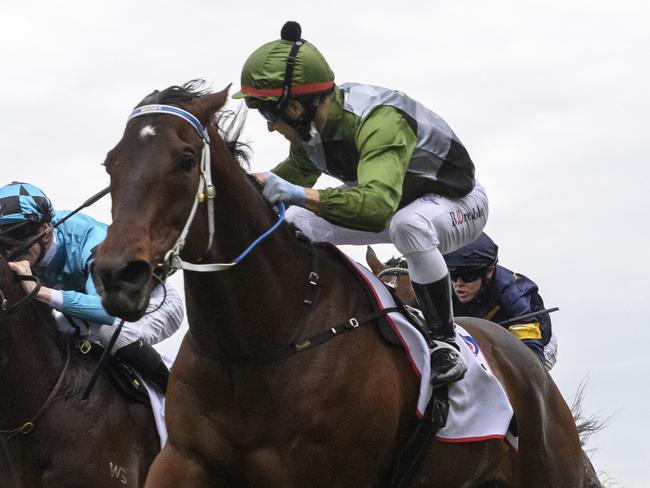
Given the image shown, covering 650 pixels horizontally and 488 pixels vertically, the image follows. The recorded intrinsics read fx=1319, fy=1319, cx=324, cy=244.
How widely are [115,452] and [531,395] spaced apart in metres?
2.33

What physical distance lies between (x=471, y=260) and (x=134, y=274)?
454cm

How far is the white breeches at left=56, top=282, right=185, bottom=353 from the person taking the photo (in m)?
7.84

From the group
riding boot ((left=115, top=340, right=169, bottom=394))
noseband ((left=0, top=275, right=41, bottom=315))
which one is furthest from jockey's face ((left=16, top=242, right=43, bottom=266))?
riding boot ((left=115, top=340, right=169, bottom=394))

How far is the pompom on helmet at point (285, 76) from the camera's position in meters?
5.87

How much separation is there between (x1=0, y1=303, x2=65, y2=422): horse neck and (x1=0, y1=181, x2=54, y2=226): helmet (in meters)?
0.52

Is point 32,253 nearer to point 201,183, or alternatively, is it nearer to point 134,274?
point 201,183

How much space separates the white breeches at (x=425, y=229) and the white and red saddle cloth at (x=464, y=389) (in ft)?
0.96

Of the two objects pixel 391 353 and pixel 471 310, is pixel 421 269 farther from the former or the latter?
pixel 471 310

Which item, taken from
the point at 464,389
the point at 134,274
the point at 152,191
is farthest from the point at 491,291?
the point at 134,274

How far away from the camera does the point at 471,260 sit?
346 inches

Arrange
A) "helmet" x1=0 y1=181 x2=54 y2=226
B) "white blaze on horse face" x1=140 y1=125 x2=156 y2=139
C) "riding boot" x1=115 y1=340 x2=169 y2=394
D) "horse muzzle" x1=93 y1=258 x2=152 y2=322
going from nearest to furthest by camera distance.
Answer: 1. "horse muzzle" x1=93 y1=258 x2=152 y2=322
2. "white blaze on horse face" x1=140 y1=125 x2=156 y2=139
3. "helmet" x1=0 y1=181 x2=54 y2=226
4. "riding boot" x1=115 y1=340 x2=169 y2=394

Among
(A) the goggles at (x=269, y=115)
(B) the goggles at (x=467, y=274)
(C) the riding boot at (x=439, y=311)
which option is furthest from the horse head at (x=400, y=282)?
(A) the goggles at (x=269, y=115)

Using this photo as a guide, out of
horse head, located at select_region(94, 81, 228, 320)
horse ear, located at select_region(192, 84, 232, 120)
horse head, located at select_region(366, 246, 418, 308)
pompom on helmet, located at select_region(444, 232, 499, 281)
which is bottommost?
horse head, located at select_region(366, 246, 418, 308)

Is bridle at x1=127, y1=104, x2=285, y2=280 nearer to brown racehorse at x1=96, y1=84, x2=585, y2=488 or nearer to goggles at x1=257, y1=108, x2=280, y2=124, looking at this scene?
brown racehorse at x1=96, y1=84, x2=585, y2=488
